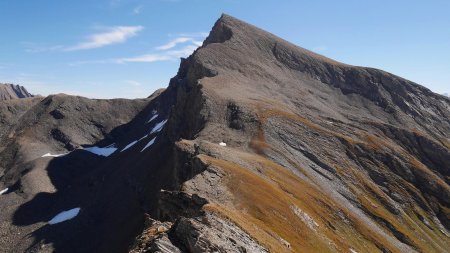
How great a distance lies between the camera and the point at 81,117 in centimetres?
19438

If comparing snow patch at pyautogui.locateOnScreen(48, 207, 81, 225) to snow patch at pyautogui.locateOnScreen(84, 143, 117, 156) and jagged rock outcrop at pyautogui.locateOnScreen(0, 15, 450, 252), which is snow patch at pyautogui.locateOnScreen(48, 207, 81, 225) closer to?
jagged rock outcrop at pyautogui.locateOnScreen(0, 15, 450, 252)

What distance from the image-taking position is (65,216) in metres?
113

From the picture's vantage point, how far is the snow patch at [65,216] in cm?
10925

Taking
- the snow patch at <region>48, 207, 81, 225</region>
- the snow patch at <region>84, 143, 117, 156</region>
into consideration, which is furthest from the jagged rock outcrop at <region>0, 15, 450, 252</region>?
the snow patch at <region>84, 143, 117, 156</region>

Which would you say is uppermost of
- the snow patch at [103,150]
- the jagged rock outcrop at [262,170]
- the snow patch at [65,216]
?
the jagged rock outcrop at [262,170]


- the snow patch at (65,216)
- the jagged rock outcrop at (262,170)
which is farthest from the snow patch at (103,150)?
the snow patch at (65,216)

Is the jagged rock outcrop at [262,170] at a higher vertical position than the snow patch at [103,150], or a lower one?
higher

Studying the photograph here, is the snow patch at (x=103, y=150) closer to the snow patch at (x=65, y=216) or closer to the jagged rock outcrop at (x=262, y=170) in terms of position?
the jagged rock outcrop at (x=262, y=170)

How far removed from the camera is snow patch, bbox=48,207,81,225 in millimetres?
109250

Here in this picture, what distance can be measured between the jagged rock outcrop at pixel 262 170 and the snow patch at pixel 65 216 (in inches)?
118

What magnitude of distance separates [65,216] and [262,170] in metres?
74.1

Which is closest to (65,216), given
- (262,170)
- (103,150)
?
(103,150)

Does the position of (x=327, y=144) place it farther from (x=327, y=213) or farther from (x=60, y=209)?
(x=60, y=209)

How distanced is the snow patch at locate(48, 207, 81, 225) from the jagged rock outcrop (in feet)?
9.85
